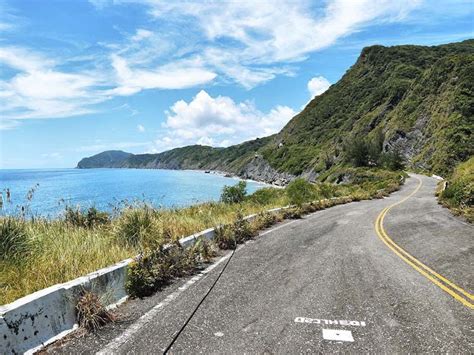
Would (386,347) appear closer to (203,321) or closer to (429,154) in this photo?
(203,321)

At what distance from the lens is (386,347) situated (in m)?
4.49

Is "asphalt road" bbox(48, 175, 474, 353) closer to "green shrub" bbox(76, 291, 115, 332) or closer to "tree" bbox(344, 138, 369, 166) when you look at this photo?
"green shrub" bbox(76, 291, 115, 332)

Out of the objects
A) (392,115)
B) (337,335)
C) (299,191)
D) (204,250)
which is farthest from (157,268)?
(392,115)

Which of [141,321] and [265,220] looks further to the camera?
[265,220]

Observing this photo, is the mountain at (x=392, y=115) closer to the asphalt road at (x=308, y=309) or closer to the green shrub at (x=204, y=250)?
the asphalt road at (x=308, y=309)

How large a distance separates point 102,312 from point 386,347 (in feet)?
11.7

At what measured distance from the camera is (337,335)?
4793mm

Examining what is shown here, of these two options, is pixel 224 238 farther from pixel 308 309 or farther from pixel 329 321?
pixel 329 321

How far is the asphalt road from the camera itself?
179 inches

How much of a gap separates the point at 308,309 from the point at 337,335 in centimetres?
91

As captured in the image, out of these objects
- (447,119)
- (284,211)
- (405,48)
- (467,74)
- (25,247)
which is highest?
(405,48)

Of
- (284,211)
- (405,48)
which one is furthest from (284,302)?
(405,48)

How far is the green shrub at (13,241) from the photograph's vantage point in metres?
→ 6.28

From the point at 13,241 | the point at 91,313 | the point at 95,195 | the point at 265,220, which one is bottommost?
the point at 95,195
